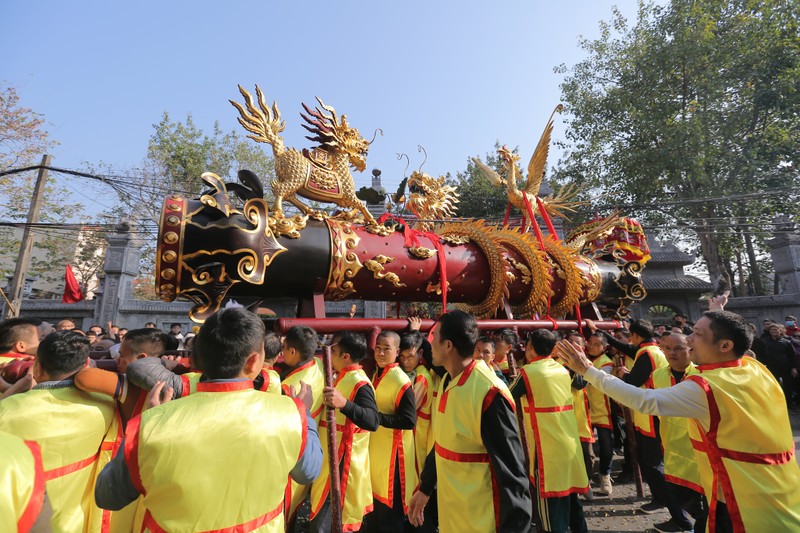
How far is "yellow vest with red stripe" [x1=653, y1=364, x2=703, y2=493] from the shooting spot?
3.77 meters

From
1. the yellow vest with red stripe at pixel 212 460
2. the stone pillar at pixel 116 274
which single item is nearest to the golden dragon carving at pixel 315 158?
the yellow vest with red stripe at pixel 212 460

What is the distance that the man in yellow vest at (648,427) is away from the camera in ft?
13.9

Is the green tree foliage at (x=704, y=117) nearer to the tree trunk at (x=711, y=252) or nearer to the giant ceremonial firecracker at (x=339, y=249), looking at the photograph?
the tree trunk at (x=711, y=252)

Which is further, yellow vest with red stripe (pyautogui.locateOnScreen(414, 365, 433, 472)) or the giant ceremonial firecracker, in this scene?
yellow vest with red stripe (pyautogui.locateOnScreen(414, 365, 433, 472))

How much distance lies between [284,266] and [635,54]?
18.1m

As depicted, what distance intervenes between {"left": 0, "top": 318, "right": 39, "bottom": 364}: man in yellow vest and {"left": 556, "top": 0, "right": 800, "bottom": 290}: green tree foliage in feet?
52.0

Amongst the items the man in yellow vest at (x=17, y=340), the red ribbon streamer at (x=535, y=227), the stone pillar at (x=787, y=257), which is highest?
the stone pillar at (x=787, y=257)

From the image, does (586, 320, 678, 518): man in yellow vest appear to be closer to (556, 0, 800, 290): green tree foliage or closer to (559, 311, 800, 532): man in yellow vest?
(559, 311, 800, 532): man in yellow vest

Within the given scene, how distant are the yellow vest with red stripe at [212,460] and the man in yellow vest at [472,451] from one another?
1082 millimetres

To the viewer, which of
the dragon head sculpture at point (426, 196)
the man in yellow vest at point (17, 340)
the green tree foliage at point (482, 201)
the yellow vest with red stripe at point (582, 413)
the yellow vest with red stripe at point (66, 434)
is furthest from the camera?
the green tree foliage at point (482, 201)

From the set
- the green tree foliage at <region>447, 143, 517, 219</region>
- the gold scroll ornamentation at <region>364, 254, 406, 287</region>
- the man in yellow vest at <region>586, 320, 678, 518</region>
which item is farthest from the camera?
the green tree foliage at <region>447, 143, 517, 219</region>

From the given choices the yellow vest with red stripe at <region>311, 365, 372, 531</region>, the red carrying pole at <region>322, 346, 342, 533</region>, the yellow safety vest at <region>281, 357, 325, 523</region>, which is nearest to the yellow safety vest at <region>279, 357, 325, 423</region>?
the yellow safety vest at <region>281, 357, 325, 523</region>

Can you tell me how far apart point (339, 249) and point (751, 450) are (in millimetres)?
3456

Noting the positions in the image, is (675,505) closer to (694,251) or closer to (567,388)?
(567,388)
